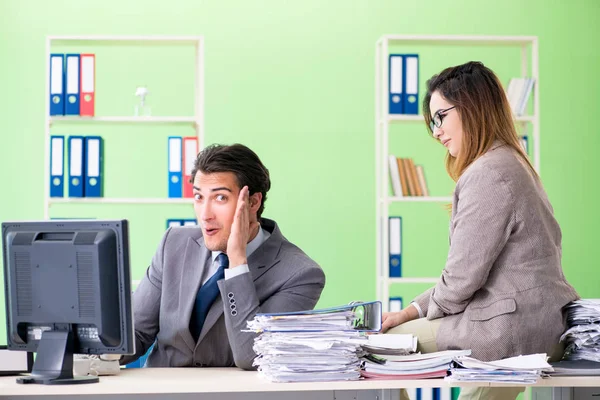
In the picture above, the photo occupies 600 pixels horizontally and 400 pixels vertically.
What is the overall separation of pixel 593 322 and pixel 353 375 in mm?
688

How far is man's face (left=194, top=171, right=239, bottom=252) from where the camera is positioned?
8.77ft

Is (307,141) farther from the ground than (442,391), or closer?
farther from the ground

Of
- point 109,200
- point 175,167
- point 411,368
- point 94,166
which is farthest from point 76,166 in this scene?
point 411,368

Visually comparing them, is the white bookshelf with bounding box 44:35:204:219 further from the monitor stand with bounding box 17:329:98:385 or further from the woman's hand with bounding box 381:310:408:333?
the monitor stand with bounding box 17:329:98:385

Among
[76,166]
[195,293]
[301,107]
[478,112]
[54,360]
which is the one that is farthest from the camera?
[301,107]

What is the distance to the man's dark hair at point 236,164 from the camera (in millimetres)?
2711

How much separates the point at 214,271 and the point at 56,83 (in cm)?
220

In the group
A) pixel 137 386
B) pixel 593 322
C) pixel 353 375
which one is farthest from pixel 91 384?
pixel 593 322

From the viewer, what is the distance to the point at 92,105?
4.54 meters

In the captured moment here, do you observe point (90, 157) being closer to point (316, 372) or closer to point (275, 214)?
point (275, 214)

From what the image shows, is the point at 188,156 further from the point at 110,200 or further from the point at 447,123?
the point at 447,123

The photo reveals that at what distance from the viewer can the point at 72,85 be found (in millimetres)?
4520

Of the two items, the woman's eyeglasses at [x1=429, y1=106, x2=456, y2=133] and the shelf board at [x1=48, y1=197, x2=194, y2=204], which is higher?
the woman's eyeglasses at [x1=429, y1=106, x2=456, y2=133]

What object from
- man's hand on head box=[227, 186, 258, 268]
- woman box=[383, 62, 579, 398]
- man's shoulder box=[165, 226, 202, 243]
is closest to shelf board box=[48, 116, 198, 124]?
man's shoulder box=[165, 226, 202, 243]
